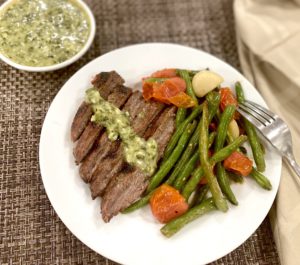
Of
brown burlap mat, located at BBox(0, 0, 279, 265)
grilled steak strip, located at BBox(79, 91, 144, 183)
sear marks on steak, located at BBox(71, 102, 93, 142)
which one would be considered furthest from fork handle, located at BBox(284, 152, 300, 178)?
sear marks on steak, located at BBox(71, 102, 93, 142)

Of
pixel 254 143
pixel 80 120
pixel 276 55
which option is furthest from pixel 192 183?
pixel 276 55

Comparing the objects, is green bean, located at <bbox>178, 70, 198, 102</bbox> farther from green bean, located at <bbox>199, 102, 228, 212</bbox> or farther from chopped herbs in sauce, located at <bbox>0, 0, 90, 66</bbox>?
chopped herbs in sauce, located at <bbox>0, 0, 90, 66</bbox>

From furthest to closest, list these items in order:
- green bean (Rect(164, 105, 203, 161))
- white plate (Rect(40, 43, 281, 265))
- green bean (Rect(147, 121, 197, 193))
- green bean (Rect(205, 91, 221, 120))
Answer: green bean (Rect(205, 91, 221, 120)) < green bean (Rect(164, 105, 203, 161)) < green bean (Rect(147, 121, 197, 193)) < white plate (Rect(40, 43, 281, 265))

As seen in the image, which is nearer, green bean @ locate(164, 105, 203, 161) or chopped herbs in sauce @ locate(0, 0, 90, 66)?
green bean @ locate(164, 105, 203, 161)

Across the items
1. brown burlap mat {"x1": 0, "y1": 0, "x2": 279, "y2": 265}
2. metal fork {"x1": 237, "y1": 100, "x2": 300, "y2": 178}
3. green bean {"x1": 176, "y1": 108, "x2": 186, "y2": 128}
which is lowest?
brown burlap mat {"x1": 0, "y1": 0, "x2": 279, "y2": 265}

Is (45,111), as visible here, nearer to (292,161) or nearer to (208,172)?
(208,172)

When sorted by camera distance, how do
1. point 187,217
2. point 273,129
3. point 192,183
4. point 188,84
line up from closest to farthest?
point 187,217 → point 192,183 → point 273,129 → point 188,84
